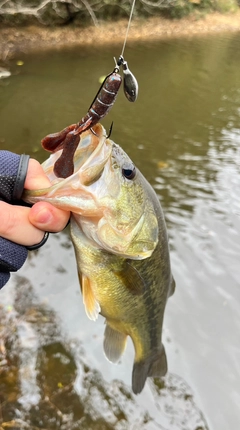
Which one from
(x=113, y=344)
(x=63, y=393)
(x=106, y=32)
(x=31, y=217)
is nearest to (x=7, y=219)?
(x=31, y=217)

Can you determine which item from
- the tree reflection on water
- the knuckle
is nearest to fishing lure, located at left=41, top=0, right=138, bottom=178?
the knuckle

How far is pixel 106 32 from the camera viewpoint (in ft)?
57.0

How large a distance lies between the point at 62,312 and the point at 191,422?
1.83 m

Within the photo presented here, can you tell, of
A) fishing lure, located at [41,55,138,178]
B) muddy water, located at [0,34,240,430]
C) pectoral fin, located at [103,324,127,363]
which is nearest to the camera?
fishing lure, located at [41,55,138,178]

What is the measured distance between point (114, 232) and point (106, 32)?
17.9 metres

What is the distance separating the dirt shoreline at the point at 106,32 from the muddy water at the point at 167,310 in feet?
18.9

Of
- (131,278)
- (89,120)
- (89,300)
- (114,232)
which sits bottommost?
(89,300)

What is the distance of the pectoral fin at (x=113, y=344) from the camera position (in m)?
2.43

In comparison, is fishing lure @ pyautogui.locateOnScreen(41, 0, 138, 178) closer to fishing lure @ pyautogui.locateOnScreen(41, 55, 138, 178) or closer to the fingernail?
fishing lure @ pyautogui.locateOnScreen(41, 55, 138, 178)

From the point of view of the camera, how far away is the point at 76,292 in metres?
4.68

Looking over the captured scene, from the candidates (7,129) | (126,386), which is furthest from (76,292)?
(7,129)

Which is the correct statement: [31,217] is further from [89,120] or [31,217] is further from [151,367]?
[151,367]

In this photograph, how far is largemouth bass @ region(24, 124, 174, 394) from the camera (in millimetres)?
1537

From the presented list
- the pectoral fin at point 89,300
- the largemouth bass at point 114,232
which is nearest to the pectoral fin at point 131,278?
the largemouth bass at point 114,232
